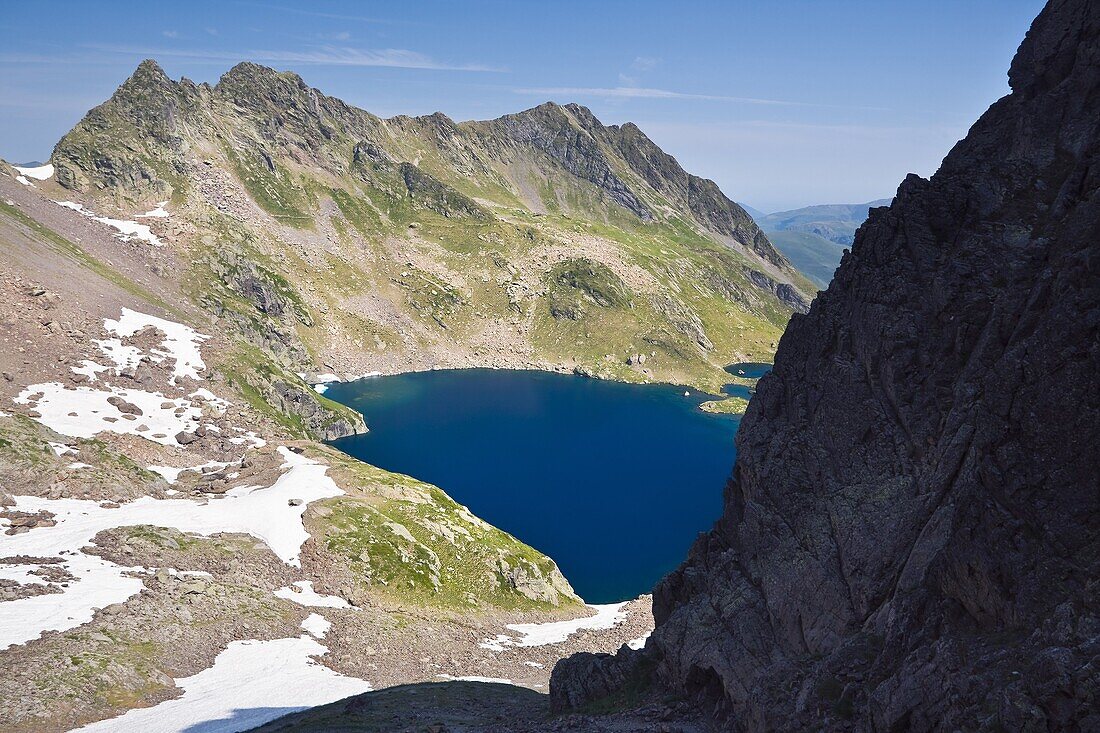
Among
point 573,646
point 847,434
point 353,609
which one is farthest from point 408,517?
point 847,434

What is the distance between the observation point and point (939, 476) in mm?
21812

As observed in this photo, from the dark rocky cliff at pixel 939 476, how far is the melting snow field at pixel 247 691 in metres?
18.7

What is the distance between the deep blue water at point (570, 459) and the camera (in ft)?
316

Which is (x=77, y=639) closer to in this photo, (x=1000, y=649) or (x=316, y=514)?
(x=316, y=514)

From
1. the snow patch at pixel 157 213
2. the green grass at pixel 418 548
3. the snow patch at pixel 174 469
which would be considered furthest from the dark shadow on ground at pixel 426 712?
the snow patch at pixel 157 213

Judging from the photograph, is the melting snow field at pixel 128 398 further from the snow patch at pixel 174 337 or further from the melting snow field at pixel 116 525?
the melting snow field at pixel 116 525

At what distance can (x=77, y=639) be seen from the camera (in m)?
44.0

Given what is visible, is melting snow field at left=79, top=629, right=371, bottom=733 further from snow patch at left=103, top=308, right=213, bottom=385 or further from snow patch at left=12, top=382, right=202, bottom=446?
snow patch at left=103, top=308, right=213, bottom=385

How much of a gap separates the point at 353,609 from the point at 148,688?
19.9 meters

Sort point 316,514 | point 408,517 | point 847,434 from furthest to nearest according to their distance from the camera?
point 408,517, point 316,514, point 847,434

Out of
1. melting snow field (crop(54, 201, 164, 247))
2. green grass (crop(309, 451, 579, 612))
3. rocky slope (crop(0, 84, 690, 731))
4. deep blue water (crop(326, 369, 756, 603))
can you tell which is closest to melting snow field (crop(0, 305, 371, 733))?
rocky slope (crop(0, 84, 690, 731))

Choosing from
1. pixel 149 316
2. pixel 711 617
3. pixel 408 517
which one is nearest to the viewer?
pixel 711 617

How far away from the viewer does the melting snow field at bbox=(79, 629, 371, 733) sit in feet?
131

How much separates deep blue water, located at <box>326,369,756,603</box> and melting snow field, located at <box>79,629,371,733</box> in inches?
1503
